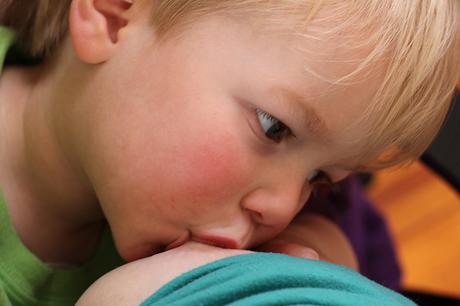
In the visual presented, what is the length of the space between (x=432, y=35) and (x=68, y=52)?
40cm

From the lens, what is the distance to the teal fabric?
1.92 feet

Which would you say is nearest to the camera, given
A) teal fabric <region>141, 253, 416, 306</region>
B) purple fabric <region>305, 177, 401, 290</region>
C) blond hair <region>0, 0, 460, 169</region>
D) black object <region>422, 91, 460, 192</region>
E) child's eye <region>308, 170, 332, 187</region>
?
Result: teal fabric <region>141, 253, 416, 306</region>

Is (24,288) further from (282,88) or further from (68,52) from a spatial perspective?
(282,88)

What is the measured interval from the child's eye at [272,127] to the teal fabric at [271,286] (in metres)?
0.13

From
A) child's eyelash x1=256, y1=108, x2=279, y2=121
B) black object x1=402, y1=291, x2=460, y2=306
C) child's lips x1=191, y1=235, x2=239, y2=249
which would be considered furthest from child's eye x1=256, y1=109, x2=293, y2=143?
black object x1=402, y1=291, x2=460, y2=306

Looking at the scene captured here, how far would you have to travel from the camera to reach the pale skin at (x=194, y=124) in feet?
2.32

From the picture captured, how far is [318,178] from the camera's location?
2.71 ft

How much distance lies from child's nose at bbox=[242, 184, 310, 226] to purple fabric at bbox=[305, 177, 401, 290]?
1.06ft

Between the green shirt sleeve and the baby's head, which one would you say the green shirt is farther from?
the baby's head

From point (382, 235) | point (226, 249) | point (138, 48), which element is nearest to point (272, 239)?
point (226, 249)

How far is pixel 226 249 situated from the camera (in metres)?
0.73

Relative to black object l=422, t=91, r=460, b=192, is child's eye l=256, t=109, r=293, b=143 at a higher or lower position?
higher

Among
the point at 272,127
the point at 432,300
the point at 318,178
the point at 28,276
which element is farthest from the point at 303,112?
the point at 432,300

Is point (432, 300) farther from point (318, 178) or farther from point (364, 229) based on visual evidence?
point (318, 178)
